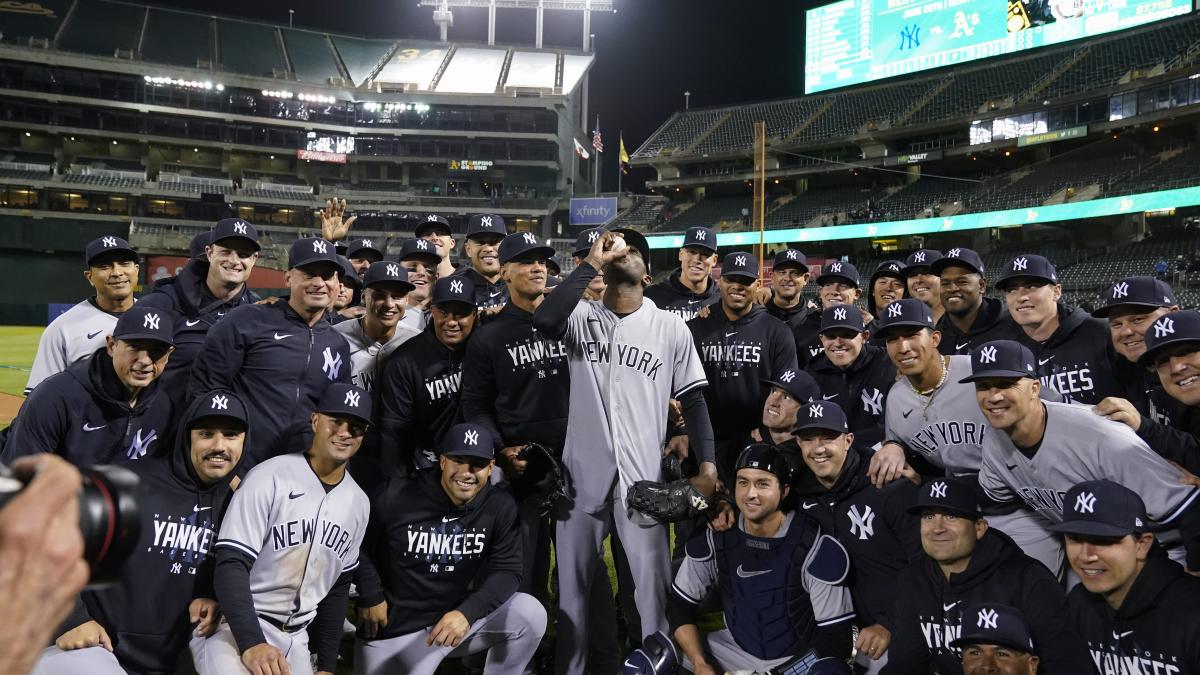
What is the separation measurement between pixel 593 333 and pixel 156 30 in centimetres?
5883

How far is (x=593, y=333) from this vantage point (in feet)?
14.5

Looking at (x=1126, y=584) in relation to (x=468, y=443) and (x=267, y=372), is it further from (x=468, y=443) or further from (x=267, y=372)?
(x=267, y=372)

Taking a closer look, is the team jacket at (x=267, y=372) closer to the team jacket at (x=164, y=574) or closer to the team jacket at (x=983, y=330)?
the team jacket at (x=164, y=574)

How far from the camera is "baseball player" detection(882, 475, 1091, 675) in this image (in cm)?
358

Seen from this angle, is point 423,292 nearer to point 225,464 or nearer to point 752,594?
point 225,464

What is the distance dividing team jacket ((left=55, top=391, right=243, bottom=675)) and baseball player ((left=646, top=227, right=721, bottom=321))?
3093 millimetres

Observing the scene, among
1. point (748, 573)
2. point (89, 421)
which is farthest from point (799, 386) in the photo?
point (89, 421)

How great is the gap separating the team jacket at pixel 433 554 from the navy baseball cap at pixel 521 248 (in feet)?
4.42

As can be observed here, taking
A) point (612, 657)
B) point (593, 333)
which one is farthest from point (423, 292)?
point (612, 657)

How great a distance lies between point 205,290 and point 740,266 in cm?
356

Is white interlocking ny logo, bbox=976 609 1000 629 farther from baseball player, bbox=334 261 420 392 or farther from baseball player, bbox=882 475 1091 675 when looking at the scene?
baseball player, bbox=334 261 420 392

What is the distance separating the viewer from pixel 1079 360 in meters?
4.56

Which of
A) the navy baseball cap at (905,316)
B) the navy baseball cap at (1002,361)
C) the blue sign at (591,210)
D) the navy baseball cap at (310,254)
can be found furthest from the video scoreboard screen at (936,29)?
the navy baseball cap at (310,254)

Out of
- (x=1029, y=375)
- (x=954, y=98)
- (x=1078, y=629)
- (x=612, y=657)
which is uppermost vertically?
(x=954, y=98)
